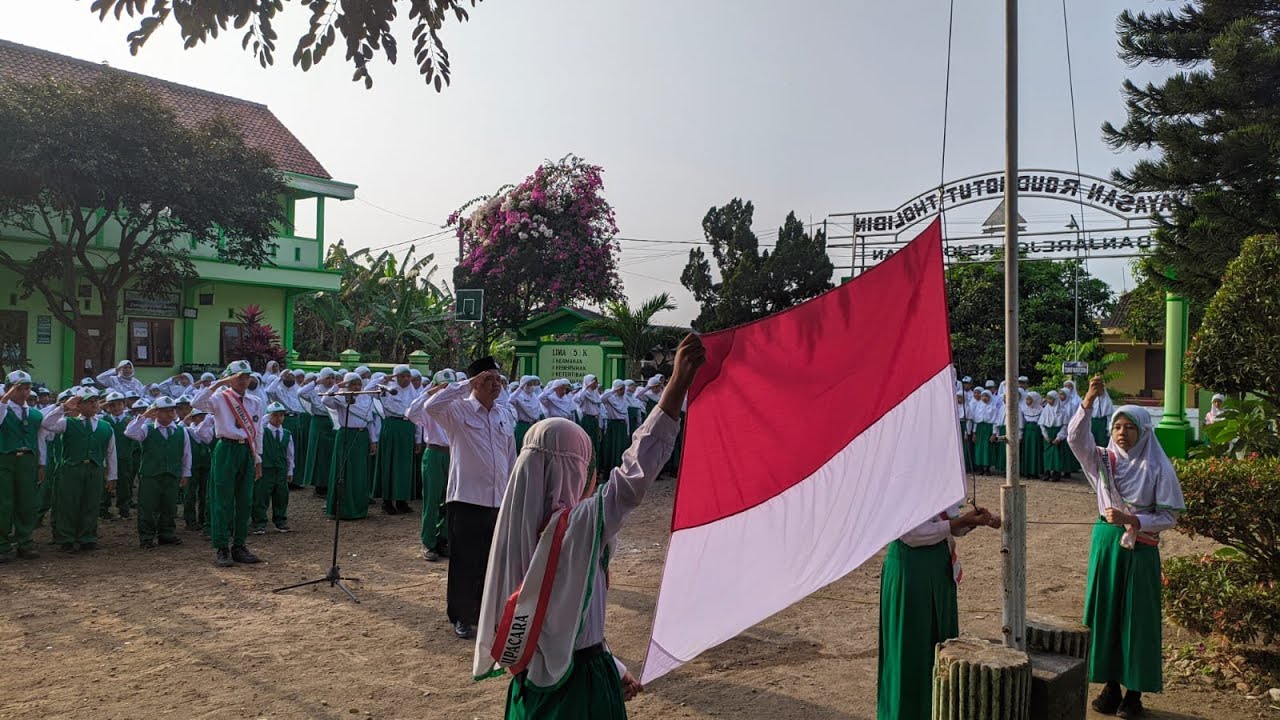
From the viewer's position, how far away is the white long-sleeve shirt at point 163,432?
31.9 ft

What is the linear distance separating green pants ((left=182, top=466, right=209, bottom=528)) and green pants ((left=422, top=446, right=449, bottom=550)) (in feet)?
9.47

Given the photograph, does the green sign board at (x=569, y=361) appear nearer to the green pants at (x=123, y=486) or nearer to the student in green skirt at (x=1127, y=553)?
the green pants at (x=123, y=486)

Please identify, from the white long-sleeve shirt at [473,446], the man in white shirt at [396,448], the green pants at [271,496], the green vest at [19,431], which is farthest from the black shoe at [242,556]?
the white long-sleeve shirt at [473,446]

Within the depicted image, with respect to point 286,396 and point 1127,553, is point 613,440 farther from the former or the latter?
point 1127,553

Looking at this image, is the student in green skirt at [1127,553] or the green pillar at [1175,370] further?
the green pillar at [1175,370]

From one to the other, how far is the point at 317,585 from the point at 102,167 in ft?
38.6

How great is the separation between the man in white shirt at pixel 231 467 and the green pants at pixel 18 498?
1.68 meters

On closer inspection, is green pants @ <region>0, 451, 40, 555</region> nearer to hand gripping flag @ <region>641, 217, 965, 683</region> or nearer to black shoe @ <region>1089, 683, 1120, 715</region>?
hand gripping flag @ <region>641, 217, 965, 683</region>

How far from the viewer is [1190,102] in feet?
32.4

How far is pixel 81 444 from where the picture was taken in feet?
30.9

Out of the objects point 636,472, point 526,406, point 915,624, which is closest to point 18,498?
point 526,406

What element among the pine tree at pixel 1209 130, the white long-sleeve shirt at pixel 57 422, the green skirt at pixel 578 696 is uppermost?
A: the pine tree at pixel 1209 130

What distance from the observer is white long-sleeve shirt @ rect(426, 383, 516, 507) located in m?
6.45

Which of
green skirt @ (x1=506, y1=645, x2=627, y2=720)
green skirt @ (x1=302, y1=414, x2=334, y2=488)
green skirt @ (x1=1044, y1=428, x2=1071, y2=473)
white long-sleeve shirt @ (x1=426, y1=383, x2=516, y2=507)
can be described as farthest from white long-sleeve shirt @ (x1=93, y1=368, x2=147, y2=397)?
green skirt @ (x1=1044, y1=428, x2=1071, y2=473)
